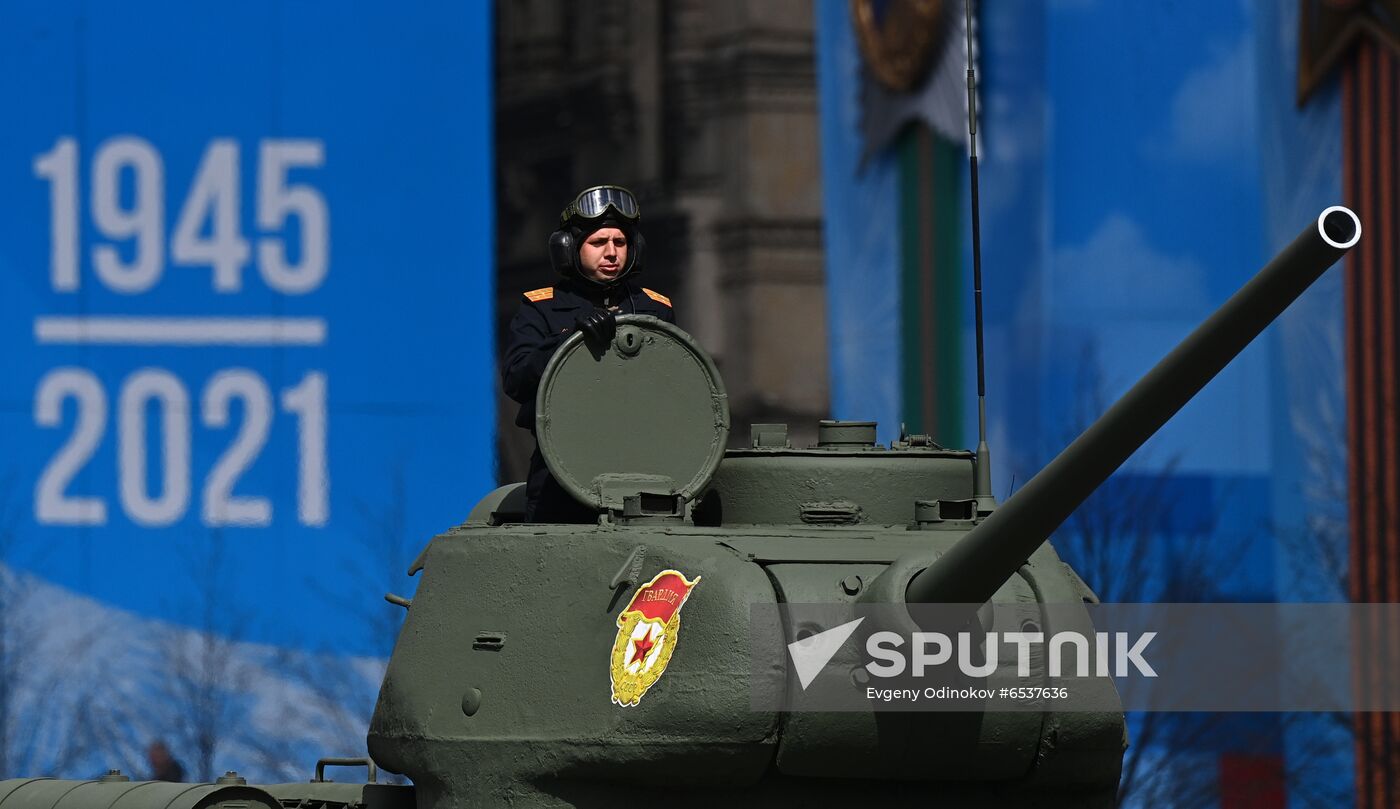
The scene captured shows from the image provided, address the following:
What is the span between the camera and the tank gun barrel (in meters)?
7.64

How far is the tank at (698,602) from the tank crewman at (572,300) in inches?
13.4

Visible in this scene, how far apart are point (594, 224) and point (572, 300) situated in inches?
15.1

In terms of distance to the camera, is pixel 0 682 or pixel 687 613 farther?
pixel 0 682

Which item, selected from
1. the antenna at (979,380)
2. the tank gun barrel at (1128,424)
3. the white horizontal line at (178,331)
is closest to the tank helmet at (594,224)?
the antenna at (979,380)

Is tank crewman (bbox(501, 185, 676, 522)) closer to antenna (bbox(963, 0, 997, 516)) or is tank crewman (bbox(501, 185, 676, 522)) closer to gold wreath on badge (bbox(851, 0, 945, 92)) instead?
antenna (bbox(963, 0, 997, 516))

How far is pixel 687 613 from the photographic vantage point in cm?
927

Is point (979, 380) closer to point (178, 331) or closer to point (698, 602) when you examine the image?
point (698, 602)

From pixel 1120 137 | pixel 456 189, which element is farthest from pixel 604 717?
pixel 456 189

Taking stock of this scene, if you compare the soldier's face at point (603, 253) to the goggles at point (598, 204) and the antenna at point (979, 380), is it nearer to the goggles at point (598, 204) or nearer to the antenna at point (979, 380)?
the goggles at point (598, 204)

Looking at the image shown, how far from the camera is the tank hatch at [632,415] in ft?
33.7

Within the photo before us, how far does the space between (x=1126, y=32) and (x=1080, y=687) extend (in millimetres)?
15904

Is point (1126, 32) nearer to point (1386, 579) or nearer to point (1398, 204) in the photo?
point (1398, 204)

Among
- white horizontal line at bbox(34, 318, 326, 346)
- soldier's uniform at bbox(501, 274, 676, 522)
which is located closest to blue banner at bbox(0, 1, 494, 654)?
white horizontal line at bbox(34, 318, 326, 346)

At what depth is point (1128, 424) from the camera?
8.16 m
